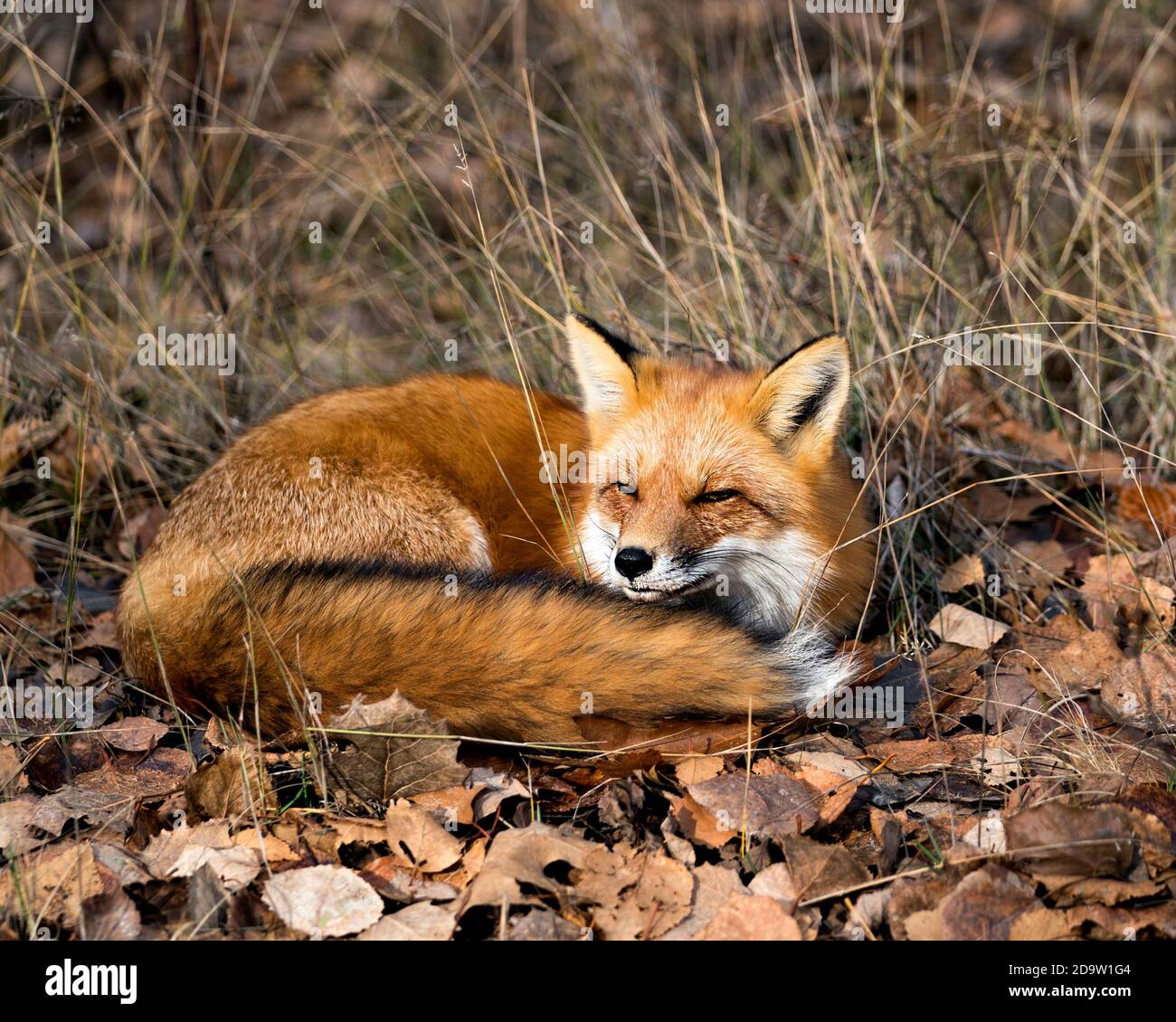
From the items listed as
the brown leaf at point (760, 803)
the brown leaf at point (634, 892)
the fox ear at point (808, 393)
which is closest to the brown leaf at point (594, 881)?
the brown leaf at point (634, 892)

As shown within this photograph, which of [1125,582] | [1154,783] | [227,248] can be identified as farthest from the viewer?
[227,248]

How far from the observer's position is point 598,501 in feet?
13.5

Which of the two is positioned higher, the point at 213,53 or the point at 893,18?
the point at 213,53

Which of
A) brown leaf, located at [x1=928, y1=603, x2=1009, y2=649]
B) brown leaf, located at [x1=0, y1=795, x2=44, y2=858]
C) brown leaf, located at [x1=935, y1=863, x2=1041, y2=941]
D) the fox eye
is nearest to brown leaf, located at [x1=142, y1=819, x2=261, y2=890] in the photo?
brown leaf, located at [x1=0, y1=795, x2=44, y2=858]

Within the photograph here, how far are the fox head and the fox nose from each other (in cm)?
14

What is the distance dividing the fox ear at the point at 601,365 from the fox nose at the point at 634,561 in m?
0.88

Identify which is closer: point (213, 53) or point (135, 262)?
point (213, 53)

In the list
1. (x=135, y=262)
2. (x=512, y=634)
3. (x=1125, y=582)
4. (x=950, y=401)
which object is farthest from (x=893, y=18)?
(x=135, y=262)

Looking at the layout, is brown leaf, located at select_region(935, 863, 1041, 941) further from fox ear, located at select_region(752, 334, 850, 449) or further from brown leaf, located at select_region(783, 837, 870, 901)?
fox ear, located at select_region(752, 334, 850, 449)

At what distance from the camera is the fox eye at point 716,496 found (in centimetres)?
389

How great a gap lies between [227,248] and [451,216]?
253 centimetres

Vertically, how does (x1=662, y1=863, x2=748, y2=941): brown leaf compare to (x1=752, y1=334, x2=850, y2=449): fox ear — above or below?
below

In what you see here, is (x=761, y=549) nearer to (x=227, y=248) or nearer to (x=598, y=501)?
(x=598, y=501)

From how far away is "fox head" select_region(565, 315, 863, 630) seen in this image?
12.5 ft
